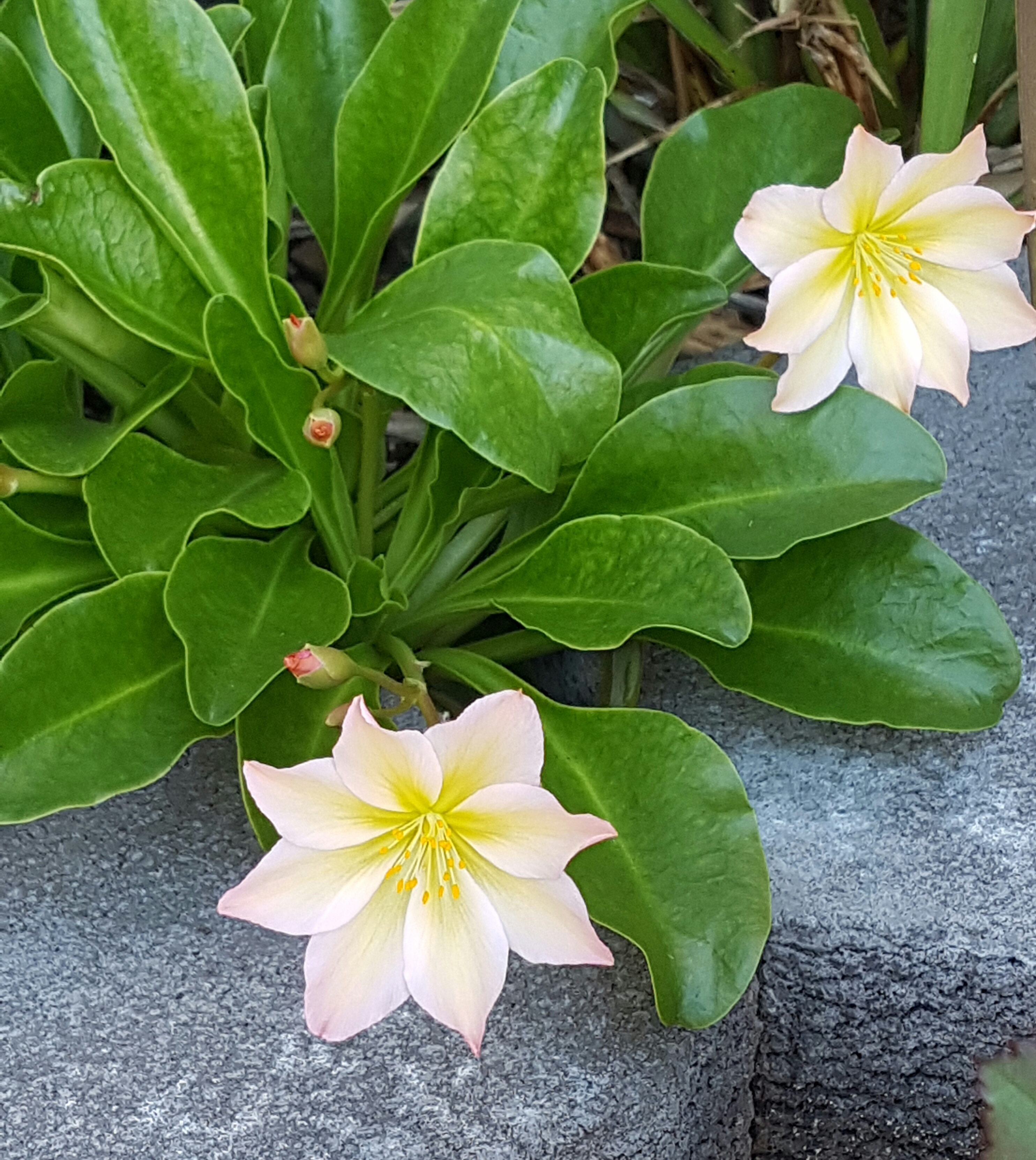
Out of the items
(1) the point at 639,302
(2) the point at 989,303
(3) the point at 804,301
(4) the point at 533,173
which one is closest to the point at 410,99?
(4) the point at 533,173

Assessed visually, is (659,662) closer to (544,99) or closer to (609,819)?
(609,819)

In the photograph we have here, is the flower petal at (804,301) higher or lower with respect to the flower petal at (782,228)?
lower

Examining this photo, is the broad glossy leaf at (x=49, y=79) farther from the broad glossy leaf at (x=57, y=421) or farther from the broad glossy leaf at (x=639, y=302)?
the broad glossy leaf at (x=639, y=302)

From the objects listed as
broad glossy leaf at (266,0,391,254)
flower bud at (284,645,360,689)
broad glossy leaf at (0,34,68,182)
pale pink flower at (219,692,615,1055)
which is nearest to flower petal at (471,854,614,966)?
pale pink flower at (219,692,615,1055)

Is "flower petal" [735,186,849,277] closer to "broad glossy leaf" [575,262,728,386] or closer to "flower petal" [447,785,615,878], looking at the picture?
"broad glossy leaf" [575,262,728,386]

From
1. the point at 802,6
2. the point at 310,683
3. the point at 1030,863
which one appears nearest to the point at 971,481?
the point at 1030,863

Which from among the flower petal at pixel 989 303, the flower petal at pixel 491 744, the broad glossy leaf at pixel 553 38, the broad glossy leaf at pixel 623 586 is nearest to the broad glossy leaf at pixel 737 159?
the broad glossy leaf at pixel 553 38
